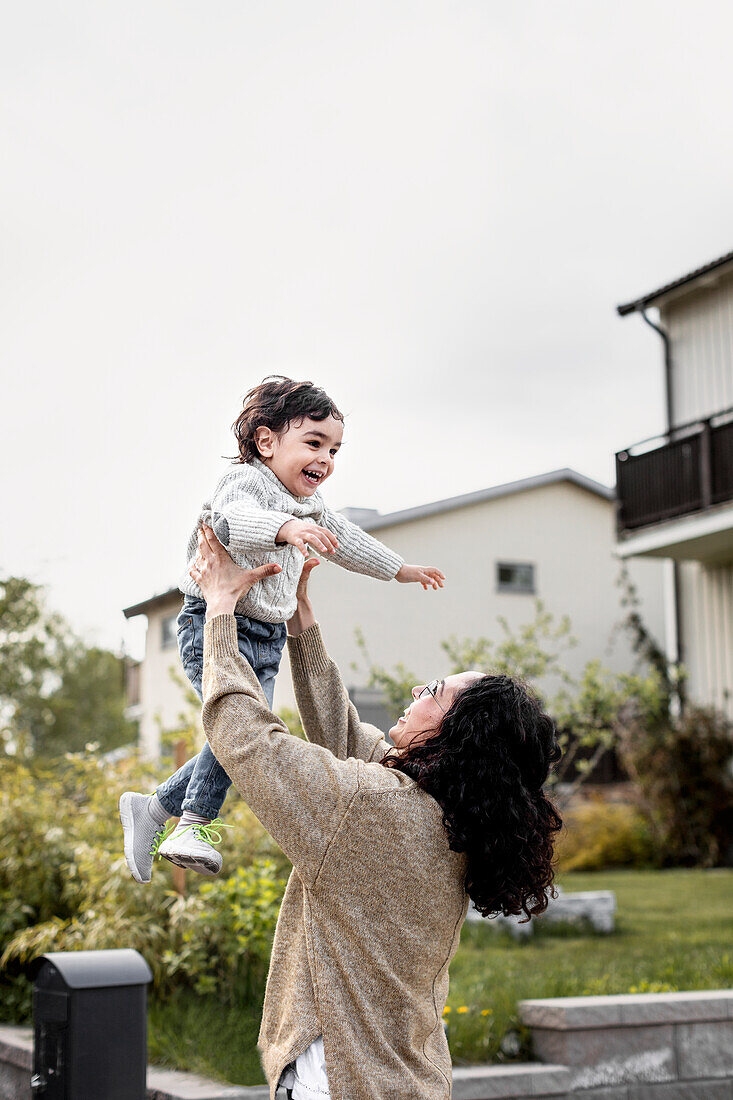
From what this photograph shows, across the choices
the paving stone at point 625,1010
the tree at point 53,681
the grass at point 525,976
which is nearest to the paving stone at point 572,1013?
the paving stone at point 625,1010

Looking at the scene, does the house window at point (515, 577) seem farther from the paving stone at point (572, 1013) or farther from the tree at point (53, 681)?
the paving stone at point (572, 1013)

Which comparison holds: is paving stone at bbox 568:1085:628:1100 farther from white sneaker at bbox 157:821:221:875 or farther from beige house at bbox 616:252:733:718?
beige house at bbox 616:252:733:718

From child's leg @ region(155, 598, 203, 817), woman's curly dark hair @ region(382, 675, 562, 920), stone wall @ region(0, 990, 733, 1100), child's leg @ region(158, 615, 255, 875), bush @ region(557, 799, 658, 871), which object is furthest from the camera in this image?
bush @ region(557, 799, 658, 871)

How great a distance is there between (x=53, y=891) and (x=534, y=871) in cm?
474

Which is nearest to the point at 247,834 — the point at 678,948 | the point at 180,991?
the point at 180,991

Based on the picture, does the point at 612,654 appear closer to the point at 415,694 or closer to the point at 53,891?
the point at 53,891

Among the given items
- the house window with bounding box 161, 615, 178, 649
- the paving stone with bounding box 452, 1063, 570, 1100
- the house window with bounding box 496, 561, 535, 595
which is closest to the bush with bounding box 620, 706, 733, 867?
the house window with bounding box 496, 561, 535, 595

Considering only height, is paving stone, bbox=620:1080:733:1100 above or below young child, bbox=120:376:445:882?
below

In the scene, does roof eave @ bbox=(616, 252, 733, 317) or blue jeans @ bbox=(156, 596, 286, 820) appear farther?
roof eave @ bbox=(616, 252, 733, 317)

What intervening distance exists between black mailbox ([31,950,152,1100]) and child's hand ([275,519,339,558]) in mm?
2316

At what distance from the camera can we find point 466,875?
228 cm

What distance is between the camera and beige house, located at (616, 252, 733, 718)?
11.6 meters

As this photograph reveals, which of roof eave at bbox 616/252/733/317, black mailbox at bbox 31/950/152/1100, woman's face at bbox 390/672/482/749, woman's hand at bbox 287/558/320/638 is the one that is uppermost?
roof eave at bbox 616/252/733/317

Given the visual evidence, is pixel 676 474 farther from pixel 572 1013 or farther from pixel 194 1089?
pixel 194 1089
